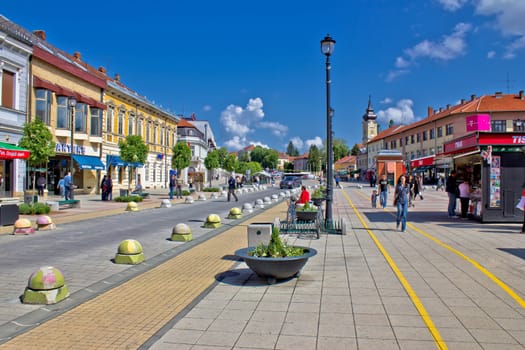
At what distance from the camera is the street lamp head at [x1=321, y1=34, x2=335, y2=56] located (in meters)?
13.0

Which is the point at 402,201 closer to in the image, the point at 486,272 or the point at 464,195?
the point at 464,195

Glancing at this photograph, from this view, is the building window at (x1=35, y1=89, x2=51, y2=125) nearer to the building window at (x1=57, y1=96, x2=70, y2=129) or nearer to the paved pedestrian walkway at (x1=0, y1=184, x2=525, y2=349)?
the building window at (x1=57, y1=96, x2=70, y2=129)

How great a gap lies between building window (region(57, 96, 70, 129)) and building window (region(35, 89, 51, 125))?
127 centimetres

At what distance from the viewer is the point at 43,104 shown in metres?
28.1

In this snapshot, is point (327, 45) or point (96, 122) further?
point (96, 122)

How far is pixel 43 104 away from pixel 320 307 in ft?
90.2

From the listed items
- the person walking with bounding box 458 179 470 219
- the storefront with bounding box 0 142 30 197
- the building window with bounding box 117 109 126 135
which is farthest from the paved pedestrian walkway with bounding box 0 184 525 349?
the building window with bounding box 117 109 126 135

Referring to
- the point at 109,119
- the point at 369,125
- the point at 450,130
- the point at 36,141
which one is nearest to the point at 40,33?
the point at 109,119

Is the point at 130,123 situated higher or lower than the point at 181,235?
higher

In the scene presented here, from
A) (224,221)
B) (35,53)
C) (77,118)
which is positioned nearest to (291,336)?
(224,221)

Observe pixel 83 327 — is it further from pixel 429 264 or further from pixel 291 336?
pixel 429 264

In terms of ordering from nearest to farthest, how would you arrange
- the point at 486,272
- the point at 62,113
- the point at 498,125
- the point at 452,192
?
the point at 486,272 < the point at 452,192 < the point at 62,113 < the point at 498,125

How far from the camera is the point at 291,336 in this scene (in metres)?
4.64

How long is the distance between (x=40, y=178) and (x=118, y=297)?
85.2 ft
